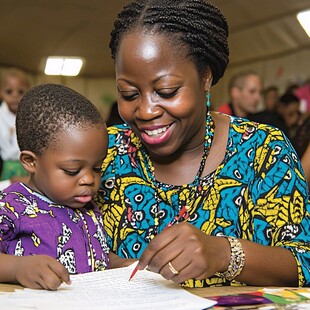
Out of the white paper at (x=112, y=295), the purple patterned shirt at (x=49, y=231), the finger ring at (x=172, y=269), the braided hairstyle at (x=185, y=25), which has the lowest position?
the white paper at (x=112, y=295)

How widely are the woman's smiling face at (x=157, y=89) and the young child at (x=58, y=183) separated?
0.13 metres

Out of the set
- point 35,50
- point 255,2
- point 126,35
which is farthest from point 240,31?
point 126,35

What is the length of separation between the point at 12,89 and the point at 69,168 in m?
4.22

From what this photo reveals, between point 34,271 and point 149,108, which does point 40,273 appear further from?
point 149,108

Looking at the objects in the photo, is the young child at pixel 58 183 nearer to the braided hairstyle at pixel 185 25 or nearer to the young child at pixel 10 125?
the braided hairstyle at pixel 185 25

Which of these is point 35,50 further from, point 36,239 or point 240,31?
point 36,239

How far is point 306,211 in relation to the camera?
1.90 m

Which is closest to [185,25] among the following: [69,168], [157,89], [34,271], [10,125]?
[157,89]

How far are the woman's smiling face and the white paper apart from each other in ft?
→ 1.49

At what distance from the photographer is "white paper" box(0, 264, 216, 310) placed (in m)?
1.36

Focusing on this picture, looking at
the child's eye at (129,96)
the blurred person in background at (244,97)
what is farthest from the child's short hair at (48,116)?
the blurred person in background at (244,97)

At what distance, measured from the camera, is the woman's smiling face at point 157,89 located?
1.83 meters

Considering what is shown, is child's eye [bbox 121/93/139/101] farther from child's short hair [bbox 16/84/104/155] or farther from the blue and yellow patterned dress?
the blue and yellow patterned dress

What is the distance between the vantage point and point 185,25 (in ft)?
6.32
